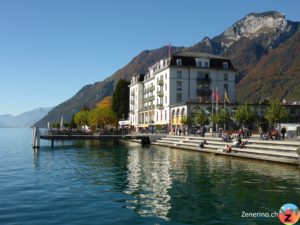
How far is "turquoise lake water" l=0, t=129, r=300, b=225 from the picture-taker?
56.3 ft

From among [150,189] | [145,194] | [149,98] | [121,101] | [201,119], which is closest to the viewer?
[145,194]

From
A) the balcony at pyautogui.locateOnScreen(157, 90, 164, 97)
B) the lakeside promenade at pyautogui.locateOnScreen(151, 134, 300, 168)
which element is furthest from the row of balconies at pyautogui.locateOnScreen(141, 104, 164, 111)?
the lakeside promenade at pyautogui.locateOnScreen(151, 134, 300, 168)

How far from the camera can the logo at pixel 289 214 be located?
1662cm

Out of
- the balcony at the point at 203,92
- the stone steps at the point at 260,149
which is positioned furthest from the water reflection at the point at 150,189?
the balcony at the point at 203,92

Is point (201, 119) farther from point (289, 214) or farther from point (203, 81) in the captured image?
point (289, 214)

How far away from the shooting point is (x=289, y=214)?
17.7 metres

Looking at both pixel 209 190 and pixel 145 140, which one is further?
pixel 145 140

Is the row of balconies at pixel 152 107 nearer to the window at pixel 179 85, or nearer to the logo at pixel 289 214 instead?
the window at pixel 179 85

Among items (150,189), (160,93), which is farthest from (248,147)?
(160,93)

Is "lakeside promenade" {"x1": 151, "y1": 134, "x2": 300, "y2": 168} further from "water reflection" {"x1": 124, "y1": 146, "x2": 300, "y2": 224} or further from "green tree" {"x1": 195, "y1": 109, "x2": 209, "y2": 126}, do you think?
"green tree" {"x1": 195, "y1": 109, "x2": 209, "y2": 126}

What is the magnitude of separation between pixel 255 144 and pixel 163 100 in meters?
51.9

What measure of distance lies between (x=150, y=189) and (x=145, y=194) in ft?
5.47

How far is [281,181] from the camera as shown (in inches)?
1061

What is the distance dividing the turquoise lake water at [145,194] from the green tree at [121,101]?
3680 inches
